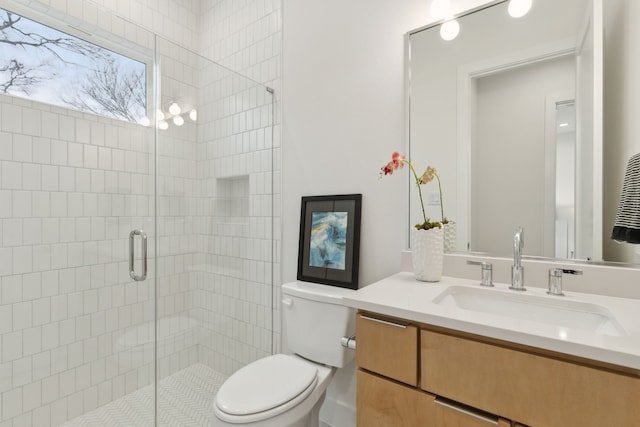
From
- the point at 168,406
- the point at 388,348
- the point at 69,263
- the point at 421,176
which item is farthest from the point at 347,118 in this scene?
the point at 168,406

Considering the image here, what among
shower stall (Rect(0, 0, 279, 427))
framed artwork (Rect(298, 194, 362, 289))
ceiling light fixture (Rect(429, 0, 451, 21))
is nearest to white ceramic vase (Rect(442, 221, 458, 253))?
framed artwork (Rect(298, 194, 362, 289))

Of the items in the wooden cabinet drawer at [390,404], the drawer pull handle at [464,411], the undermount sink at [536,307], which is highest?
the undermount sink at [536,307]

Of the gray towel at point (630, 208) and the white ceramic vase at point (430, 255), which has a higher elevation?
the gray towel at point (630, 208)

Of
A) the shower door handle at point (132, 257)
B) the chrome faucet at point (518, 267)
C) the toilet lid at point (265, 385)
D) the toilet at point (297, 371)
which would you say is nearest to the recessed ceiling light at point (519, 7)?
the chrome faucet at point (518, 267)

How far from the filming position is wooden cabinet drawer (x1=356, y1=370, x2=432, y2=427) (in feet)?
2.83

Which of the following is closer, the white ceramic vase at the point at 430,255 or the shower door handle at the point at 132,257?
the white ceramic vase at the point at 430,255

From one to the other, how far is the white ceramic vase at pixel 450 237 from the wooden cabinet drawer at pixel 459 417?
667 mm

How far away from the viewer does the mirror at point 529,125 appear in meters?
1.06

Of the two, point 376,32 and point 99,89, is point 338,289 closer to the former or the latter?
point 376,32

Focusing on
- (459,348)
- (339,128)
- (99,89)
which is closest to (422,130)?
(339,128)

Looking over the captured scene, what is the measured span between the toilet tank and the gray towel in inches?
37.5

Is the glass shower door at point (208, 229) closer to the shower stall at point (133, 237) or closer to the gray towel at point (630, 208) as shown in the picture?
the shower stall at point (133, 237)

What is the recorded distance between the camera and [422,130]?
1413 mm

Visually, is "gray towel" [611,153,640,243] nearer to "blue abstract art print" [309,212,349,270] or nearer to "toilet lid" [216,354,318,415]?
"blue abstract art print" [309,212,349,270]
